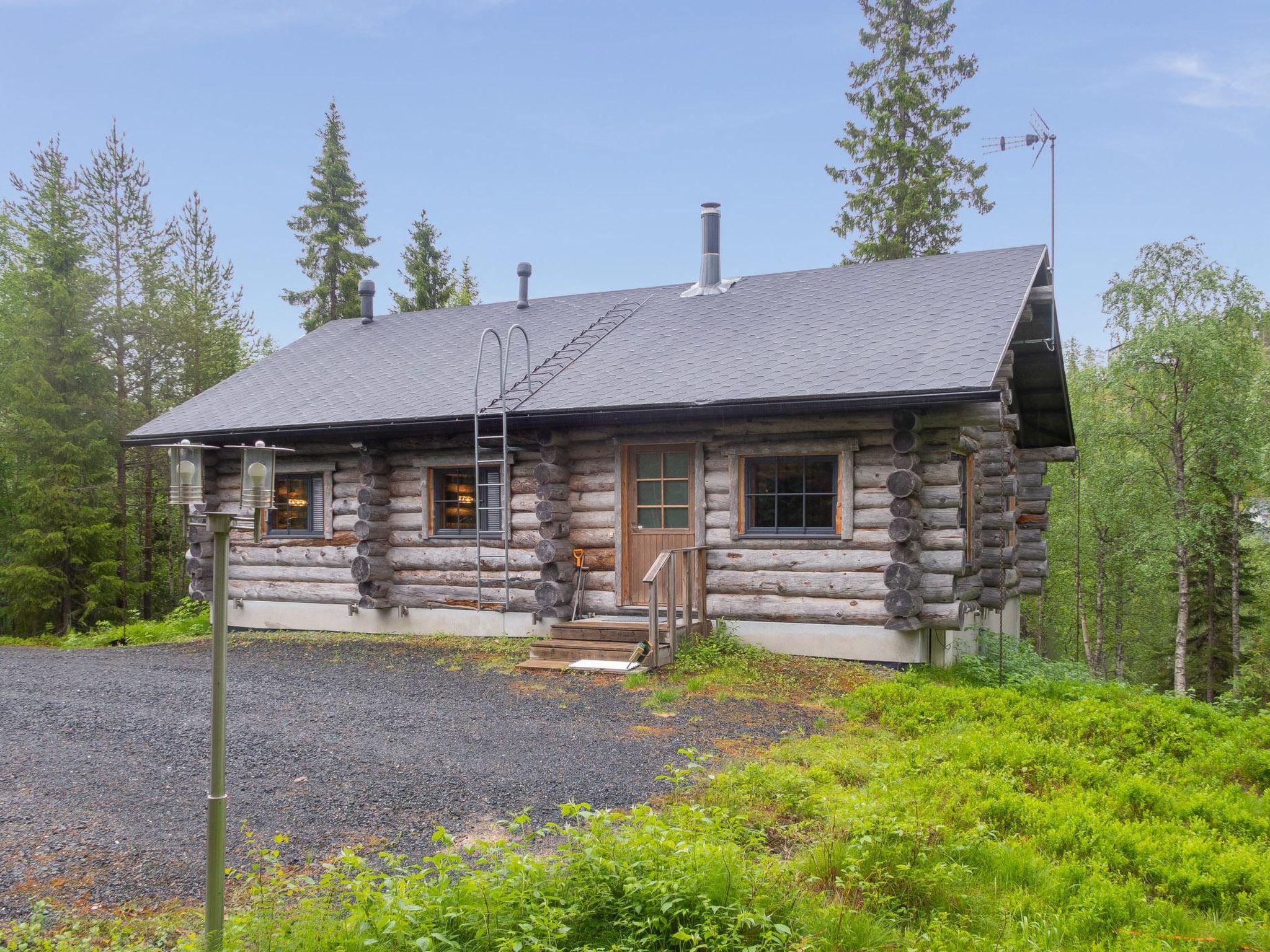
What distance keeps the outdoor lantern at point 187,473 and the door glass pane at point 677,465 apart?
25.4 ft

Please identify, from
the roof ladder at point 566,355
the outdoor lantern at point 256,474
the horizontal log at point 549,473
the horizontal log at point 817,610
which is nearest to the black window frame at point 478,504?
the horizontal log at point 549,473

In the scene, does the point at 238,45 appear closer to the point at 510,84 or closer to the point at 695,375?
the point at 510,84

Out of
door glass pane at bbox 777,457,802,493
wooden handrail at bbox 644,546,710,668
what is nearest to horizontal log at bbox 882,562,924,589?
door glass pane at bbox 777,457,802,493

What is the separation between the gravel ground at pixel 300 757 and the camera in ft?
15.3

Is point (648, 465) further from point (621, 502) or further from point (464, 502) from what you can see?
point (464, 502)

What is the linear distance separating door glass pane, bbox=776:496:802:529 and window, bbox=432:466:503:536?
371 centimetres

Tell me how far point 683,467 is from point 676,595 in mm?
1726

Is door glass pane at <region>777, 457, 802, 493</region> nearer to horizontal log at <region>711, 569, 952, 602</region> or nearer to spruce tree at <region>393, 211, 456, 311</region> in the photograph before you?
horizontal log at <region>711, 569, 952, 602</region>

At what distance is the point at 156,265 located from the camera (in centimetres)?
2255

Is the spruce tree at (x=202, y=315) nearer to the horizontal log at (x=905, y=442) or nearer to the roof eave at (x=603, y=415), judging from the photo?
the roof eave at (x=603, y=415)

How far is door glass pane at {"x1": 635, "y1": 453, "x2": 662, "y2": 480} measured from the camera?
37.1 ft

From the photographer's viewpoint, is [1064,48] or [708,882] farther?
[1064,48]

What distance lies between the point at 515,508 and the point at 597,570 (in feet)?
4.72

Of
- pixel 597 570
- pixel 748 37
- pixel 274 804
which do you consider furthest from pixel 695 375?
pixel 748 37
